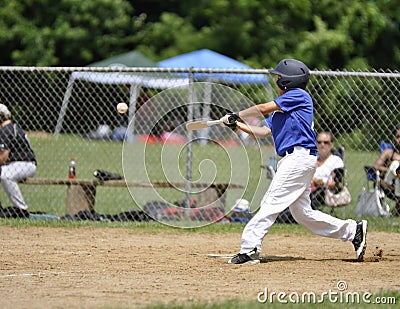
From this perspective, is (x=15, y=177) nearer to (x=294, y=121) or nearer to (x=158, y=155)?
(x=294, y=121)

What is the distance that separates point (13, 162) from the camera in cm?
1235

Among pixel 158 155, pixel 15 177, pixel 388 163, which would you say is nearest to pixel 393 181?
pixel 388 163

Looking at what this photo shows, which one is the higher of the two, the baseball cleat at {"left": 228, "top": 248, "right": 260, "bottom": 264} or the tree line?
the baseball cleat at {"left": 228, "top": 248, "right": 260, "bottom": 264}

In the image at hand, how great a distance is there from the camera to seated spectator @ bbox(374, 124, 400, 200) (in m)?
12.2

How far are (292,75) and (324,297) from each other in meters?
2.54

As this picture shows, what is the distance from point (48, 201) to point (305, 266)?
6.45 metres

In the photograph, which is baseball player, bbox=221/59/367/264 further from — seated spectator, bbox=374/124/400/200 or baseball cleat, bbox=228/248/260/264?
seated spectator, bbox=374/124/400/200

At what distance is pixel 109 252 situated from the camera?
9094mm

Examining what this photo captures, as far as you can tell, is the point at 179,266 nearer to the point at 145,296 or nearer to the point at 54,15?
the point at 145,296

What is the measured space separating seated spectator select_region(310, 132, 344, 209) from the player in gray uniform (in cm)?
401

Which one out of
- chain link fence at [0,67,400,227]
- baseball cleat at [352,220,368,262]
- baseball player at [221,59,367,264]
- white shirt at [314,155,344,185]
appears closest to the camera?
baseball player at [221,59,367,264]

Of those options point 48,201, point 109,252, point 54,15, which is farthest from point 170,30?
point 109,252

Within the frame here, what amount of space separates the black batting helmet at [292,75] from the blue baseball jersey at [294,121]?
0.21 feet

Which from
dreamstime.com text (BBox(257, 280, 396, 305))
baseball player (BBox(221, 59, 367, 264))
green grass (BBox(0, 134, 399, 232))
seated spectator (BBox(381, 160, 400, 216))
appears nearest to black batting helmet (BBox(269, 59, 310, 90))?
baseball player (BBox(221, 59, 367, 264))
